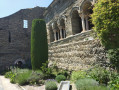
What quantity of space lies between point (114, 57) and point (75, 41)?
158 inches

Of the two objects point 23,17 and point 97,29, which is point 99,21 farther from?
point 23,17

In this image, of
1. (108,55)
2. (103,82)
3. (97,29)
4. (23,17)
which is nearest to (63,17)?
(97,29)

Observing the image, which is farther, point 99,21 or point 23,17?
point 23,17

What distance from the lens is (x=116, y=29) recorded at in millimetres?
4625

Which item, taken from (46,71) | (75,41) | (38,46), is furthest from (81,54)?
(38,46)

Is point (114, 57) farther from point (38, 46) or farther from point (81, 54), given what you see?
point (38, 46)

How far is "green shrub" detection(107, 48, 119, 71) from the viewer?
14.7 ft

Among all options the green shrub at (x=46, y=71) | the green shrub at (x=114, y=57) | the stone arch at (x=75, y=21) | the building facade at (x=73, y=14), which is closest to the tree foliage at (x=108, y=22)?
the green shrub at (x=114, y=57)

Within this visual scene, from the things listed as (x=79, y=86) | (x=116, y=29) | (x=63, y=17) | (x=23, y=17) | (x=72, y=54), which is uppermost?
(x=23, y=17)

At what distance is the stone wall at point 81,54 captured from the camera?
18.3 ft

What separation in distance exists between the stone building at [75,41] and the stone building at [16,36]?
283 inches

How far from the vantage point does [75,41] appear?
8375 millimetres

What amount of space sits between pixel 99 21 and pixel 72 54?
3122mm

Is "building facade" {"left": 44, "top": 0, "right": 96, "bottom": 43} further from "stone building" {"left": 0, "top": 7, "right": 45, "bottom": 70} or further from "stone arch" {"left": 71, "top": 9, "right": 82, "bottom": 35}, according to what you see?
"stone building" {"left": 0, "top": 7, "right": 45, "bottom": 70}
